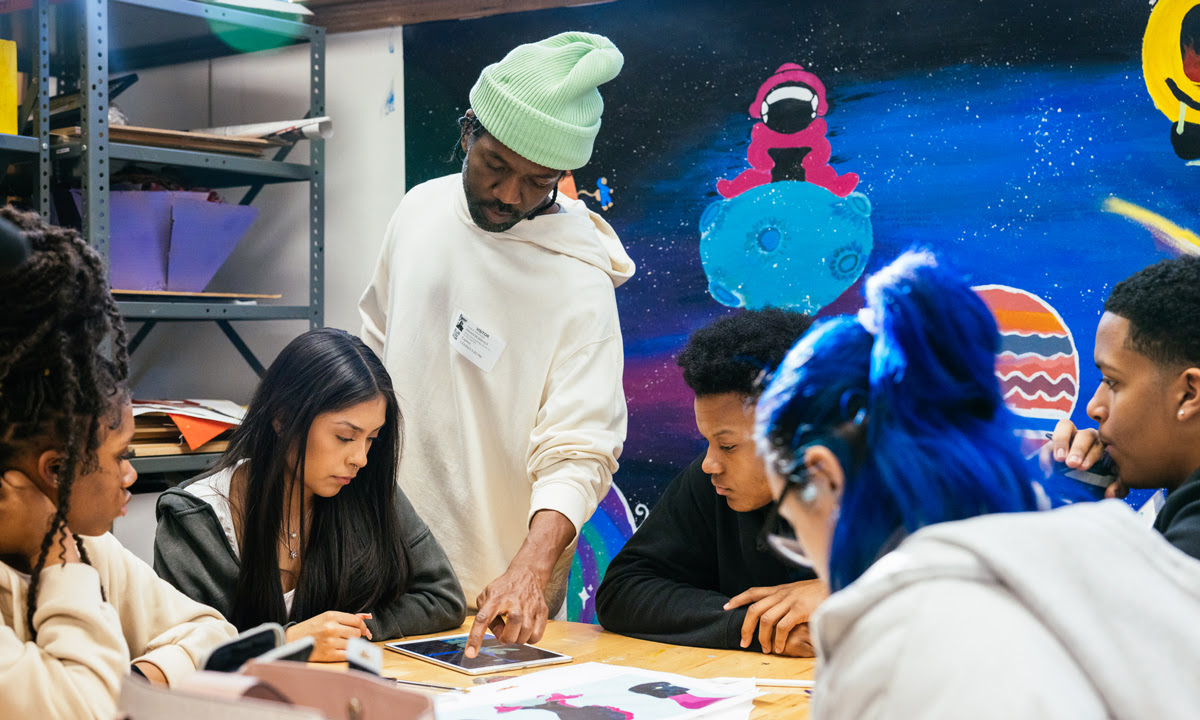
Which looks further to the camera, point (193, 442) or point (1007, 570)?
point (193, 442)

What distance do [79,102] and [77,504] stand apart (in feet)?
5.66

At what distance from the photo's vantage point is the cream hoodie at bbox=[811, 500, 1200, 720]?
2.00 ft

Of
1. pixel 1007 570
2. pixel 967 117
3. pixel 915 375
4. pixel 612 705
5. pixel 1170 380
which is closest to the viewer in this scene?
pixel 1007 570

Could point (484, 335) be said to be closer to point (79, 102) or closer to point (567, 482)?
point (567, 482)

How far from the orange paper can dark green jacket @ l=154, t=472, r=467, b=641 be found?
3.06 feet

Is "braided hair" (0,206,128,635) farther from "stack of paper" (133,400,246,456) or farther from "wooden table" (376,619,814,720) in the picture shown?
"stack of paper" (133,400,246,456)

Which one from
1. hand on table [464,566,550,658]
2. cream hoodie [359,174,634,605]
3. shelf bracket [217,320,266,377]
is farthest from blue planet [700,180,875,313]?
shelf bracket [217,320,266,377]

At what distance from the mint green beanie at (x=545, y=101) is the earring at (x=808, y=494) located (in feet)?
3.82

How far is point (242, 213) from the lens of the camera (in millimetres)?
2883

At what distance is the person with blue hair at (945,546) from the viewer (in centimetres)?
62

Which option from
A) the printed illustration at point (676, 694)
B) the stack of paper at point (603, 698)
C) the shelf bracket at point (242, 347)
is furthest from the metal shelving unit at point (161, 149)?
the printed illustration at point (676, 694)

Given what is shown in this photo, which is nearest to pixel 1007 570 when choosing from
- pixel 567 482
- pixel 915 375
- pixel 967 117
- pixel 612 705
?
pixel 915 375

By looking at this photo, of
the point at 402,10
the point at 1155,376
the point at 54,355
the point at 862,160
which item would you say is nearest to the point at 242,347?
the point at 402,10

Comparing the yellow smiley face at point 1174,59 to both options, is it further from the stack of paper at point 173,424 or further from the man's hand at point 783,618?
the stack of paper at point 173,424
